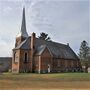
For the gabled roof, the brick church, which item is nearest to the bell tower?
the gabled roof

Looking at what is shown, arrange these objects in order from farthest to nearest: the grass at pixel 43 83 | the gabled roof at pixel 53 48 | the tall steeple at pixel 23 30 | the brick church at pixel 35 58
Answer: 1. the tall steeple at pixel 23 30
2. the gabled roof at pixel 53 48
3. the brick church at pixel 35 58
4. the grass at pixel 43 83

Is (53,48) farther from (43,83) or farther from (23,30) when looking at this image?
(43,83)

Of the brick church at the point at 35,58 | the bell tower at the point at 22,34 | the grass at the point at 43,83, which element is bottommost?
the grass at the point at 43,83

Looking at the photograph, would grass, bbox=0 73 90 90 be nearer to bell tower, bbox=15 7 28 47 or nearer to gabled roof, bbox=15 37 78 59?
gabled roof, bbox=15 37 78 59

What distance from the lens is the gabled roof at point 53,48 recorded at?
187 ft

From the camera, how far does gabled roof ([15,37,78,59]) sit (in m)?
56.9

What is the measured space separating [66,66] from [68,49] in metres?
8.84

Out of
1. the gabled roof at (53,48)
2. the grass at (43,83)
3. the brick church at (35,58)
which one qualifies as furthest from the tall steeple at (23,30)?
the grass at (43,83)

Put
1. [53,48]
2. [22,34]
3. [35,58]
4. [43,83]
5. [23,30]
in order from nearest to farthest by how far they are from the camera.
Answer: [43,83]
[35,58]
[53,48]
[22,34]
[23,30]

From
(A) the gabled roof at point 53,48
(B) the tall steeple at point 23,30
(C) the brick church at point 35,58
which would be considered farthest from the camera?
(B) the tall steeple at point 23,30

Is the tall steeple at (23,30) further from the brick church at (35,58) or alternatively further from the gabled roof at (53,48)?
the brick church at (35,58)

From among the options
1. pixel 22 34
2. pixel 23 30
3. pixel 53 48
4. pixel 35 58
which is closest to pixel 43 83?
pixel 35 58

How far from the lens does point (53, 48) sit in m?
62.4

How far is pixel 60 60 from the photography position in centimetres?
6144
